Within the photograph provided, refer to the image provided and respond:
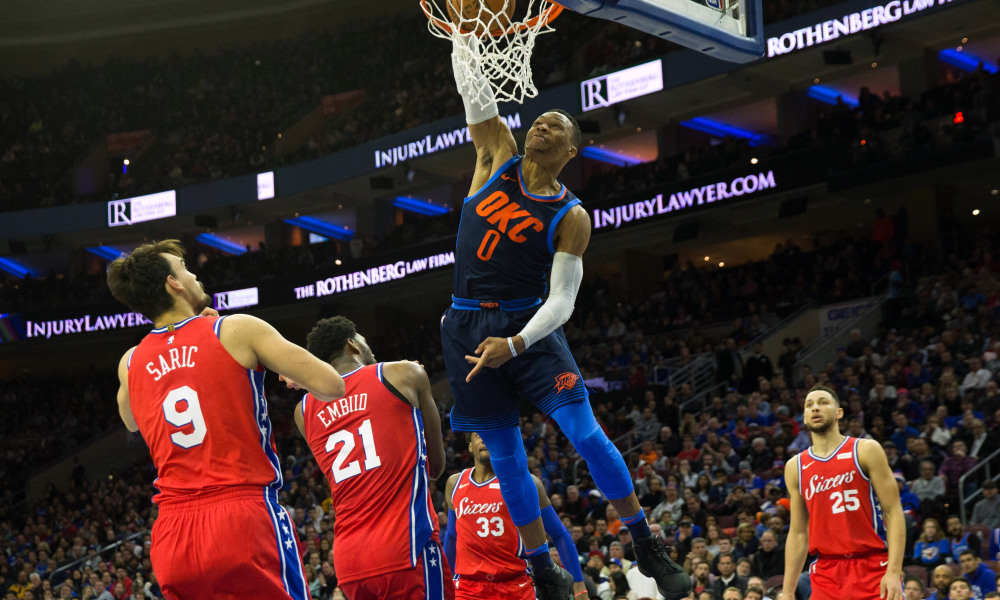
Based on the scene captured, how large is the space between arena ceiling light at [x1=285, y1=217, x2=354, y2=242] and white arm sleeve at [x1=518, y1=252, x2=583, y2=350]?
28.9 m

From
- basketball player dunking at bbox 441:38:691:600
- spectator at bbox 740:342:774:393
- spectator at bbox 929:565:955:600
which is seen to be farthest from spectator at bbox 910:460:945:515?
basketball player dunking at bbox 441:38:691:600

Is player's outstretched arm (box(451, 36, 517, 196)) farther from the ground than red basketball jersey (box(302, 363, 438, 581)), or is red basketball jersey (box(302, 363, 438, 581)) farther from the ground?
player's outstretched arm (box(451, 36, 517, 196))

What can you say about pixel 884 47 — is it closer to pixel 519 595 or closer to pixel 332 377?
pixel 519 595

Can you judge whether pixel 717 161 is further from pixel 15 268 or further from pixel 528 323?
pixel 15 268

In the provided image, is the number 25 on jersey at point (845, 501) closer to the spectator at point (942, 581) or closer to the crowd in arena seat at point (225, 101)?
the spectator at point (942, 581)

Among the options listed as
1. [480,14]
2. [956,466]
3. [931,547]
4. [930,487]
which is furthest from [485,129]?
[956,466]

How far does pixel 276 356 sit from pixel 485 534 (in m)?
3.87

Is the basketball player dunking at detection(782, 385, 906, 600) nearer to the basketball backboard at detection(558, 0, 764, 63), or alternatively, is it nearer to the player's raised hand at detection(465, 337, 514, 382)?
the basketball backboard at detection(558, 0, 764, 63)

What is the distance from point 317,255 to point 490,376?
25.0m

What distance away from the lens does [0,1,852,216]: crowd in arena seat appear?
28.3 m

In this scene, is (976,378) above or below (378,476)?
above

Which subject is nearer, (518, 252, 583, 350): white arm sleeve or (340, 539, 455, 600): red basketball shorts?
(518, 252, 583, 350): white arm sleeve

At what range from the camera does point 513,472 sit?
5188 mm

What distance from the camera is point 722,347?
795 inches
